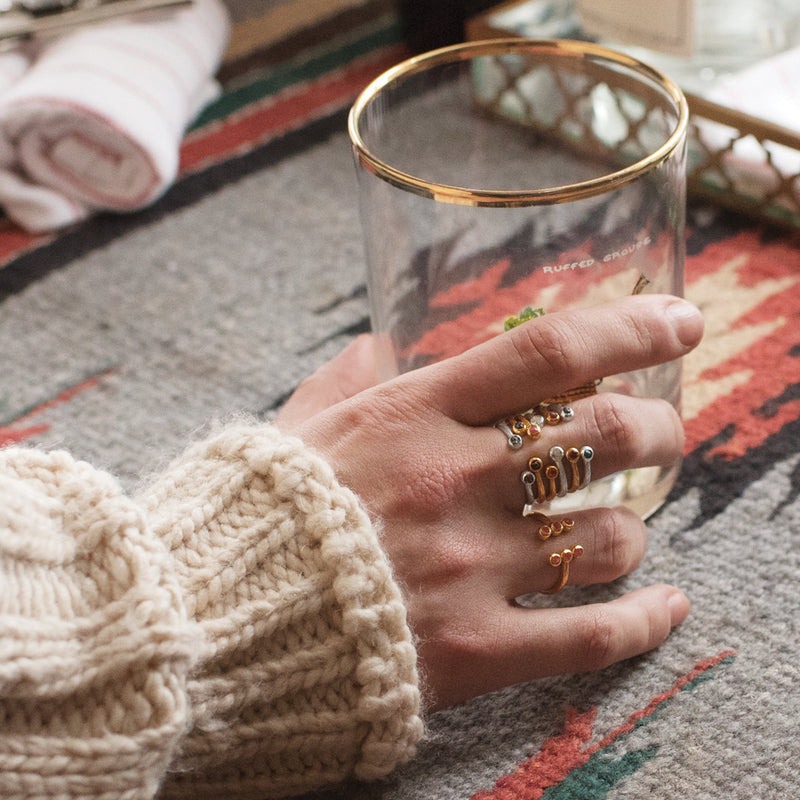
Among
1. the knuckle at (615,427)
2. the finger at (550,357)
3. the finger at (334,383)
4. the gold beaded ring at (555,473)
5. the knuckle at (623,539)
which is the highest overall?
the finger at (550,357)

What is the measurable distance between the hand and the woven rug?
0.03 metres

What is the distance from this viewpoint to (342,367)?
20.6 inches

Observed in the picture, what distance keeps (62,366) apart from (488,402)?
0.35 metres

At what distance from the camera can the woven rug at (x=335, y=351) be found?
0.37 meters

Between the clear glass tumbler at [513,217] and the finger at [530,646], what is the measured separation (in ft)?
0.23

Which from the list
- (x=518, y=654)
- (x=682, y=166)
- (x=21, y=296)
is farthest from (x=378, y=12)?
(x=518, y=654)

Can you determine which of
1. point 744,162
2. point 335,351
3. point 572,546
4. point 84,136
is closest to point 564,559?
point 572,546

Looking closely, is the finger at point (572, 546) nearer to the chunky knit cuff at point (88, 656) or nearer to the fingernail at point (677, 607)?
the fingernail at point (677, 607)

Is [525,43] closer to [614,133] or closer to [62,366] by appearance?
[614,133]

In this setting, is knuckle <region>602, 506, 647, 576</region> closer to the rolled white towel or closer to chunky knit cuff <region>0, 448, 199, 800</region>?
chunky knit cuff <region>0, 448, 199, 800</region>

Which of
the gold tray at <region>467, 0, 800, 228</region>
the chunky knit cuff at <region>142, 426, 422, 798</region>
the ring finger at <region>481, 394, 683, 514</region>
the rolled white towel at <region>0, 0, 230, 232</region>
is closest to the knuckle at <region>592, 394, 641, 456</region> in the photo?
the ring finger at <region>481, 394, 683, 514</region>

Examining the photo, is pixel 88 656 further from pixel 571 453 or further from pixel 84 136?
pixel 84 136

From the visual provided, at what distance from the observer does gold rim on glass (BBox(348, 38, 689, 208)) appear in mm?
349

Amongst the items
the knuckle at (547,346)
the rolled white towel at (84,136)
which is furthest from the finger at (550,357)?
the rolled white towel at (84,136)
